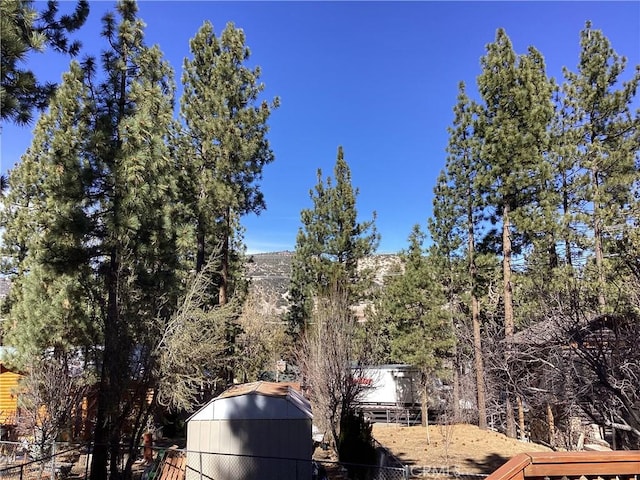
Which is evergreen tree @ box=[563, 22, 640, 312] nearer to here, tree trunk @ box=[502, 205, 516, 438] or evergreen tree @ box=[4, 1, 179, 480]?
tree trunk @ box=[502, 205, 516, 438]

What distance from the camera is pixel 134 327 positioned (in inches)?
362

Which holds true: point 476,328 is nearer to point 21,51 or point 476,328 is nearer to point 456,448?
point 456,448

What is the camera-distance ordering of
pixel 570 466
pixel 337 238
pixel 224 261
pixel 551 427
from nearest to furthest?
pixel 570 466
pixel 551 427
pixel 224 261
pixel 337 238

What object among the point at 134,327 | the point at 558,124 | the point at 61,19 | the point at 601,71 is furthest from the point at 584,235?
the point at 61,19

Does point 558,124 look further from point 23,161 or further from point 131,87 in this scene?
point 23,161

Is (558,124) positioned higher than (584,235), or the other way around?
(558,124)

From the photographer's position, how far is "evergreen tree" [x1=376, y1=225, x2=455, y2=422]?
2028cm

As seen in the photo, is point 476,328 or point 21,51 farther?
point 476,328

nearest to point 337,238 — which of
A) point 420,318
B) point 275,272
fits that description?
point 420,318

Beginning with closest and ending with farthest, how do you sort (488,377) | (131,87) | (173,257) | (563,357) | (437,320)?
(563,357)
(131,87)
(173,257)
(488,377)
(437,320)

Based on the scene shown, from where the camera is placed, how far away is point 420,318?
2091 cm

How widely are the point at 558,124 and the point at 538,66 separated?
2230 millimetres

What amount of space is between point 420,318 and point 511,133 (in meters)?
9.76

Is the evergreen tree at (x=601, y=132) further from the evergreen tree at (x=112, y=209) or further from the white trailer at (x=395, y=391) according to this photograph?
the white trailer at (x=395, y=391)
